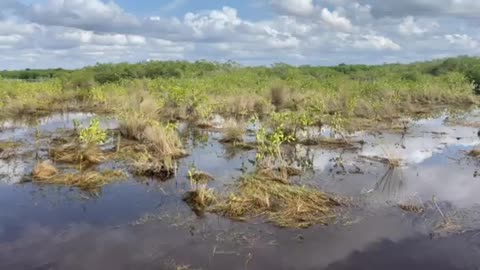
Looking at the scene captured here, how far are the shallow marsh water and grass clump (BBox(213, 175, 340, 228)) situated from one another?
28cm

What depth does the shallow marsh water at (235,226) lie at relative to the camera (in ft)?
23.6

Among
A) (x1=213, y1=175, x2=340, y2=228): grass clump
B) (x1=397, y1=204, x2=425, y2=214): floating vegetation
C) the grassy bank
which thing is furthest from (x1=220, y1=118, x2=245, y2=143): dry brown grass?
(x1=397, y1=204, x2=425, y2=214): floating vegetation

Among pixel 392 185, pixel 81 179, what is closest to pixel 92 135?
pixel 81 179

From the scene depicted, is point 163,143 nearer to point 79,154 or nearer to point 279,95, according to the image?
point 79,154

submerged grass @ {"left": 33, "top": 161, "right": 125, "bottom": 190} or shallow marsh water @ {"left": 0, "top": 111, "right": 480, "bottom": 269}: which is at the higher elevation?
submerged grass @ {"left": 33, "top": 161, "right": 125, "bottom": 190}

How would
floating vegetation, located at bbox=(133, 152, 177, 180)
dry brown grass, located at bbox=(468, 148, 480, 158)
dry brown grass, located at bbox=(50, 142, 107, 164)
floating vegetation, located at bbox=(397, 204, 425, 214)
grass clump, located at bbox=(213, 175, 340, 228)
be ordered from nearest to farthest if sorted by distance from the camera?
grass clump, located at bbox=(213, 175, 340, 228) < floating vegetation, located at bbox=(397, 204, 425, 214) < floating vegetation, located at bbox=(133, 152, 177, 180) < dry brown grass, located at bbox=(50, 142, 107, 164) < dry brown grass, located at bbox=(468, 148, 480, 158)

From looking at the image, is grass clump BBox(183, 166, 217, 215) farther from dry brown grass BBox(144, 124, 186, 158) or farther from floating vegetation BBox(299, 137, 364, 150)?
floating vegetation BBox(299, 137, 364, 150)

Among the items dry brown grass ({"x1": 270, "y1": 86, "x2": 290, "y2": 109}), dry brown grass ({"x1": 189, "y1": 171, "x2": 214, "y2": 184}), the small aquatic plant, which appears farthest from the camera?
dry brown grass ({"x1": 270, "y1": 86, "x2": 290, "y2": 109})

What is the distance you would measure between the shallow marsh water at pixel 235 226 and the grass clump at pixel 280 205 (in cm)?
28

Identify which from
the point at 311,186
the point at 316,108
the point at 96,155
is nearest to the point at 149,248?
the point at 311,186

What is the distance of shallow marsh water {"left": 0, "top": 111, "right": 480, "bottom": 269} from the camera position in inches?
283

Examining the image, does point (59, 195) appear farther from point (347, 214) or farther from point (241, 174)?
point (347, 214)

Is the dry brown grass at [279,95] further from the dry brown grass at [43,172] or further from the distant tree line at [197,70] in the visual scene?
the dry brown grass at [43,172]

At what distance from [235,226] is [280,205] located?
1.25 metres
